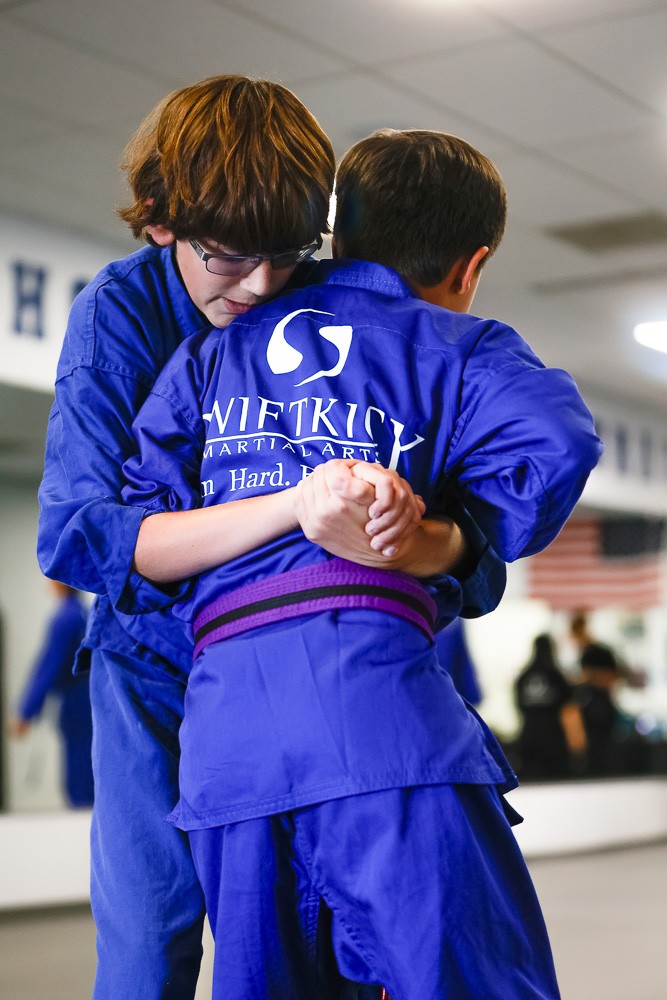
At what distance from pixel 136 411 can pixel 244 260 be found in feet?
0.73

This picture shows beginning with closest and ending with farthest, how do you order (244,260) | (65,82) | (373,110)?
(244,260) < (65,82) < (373,110)

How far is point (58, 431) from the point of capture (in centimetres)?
143

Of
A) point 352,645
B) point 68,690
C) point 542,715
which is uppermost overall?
point 352,645

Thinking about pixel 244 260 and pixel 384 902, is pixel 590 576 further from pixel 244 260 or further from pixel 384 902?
pixel 384 902

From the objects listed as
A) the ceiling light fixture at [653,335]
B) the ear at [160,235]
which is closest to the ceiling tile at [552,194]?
the ceiling light fixture at [653,335]

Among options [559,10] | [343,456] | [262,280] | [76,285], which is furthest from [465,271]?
[76,285]

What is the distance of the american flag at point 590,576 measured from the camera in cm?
1163

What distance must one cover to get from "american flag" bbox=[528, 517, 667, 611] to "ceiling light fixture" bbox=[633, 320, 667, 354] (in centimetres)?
366

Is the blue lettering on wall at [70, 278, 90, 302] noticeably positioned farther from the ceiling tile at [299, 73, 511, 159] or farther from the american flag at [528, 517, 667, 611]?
the american flag at [528, 517, 667, 611]

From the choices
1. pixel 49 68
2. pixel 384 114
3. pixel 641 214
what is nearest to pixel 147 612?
pixel 49 68

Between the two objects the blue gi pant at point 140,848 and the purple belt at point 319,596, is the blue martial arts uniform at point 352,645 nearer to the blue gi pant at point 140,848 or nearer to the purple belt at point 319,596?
the purple belt at point 319,596

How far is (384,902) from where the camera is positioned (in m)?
1.11

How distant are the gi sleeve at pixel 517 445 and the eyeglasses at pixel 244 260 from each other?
217mm

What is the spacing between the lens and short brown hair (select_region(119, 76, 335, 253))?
1.28 meters
